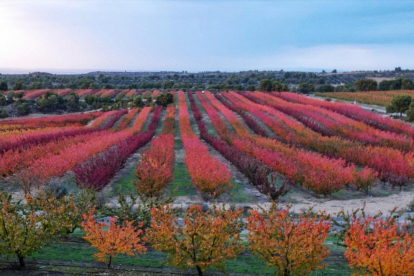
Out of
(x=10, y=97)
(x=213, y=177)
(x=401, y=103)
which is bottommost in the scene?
(x=213, y=177)

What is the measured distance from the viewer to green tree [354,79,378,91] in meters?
62.0

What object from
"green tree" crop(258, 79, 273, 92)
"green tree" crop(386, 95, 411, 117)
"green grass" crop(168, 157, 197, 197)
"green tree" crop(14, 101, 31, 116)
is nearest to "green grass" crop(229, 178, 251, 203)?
"green grass" crop(168, 157, 197, 197)

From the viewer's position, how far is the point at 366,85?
63219 millimetres

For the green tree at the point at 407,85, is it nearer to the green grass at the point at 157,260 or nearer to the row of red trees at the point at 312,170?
the row of red trees at the point at 312,170


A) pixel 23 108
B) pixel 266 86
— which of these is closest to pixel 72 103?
pixel 23 108

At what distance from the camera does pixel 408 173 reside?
43.8ft

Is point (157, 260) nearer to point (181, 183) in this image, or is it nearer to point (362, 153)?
point (181, 183)

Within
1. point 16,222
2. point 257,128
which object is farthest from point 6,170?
point 257,128

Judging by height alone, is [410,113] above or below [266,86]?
below

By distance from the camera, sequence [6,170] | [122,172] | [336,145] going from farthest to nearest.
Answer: [336,145], [122,172], [6,170]

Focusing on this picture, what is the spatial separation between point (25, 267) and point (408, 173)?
13.1m

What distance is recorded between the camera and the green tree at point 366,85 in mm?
62044

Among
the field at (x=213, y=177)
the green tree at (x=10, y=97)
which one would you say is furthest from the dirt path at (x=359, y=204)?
the green tree at (x=10, y=97)

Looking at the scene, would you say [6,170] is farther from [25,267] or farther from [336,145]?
[336,145]
